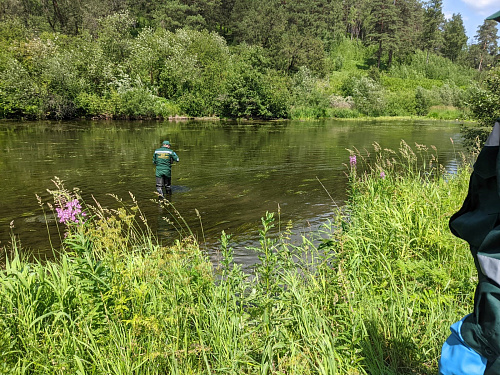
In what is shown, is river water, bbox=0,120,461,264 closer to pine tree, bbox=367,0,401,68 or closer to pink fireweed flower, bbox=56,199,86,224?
pink fireweed flower, bbox=56,199,86,224

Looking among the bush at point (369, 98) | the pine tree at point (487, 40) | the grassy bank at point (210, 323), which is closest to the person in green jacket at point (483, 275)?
the grassy bank at point (210, 323)

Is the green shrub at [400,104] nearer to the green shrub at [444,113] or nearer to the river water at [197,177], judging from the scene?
the green shrub at [444,113]

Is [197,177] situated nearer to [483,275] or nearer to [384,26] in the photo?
Result: [483,275]

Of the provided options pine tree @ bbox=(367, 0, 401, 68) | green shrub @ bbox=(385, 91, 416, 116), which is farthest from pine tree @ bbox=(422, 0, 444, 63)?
green shrub @ bbox=(385, 91, 416, 116)

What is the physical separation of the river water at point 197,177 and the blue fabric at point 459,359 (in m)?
3.72

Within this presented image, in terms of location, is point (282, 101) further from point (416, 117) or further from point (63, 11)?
point (63, 11)

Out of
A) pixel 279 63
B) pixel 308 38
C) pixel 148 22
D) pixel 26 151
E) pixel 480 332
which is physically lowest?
pixel 26 151

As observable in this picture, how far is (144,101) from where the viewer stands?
4019 centimetres

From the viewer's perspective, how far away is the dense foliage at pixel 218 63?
129 ft

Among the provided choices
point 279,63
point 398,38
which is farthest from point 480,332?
point 398,38

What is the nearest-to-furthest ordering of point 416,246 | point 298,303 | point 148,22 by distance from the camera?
point 298,303 < point 416,246 < point 148,22

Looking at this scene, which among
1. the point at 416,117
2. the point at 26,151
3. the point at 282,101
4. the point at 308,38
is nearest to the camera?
the point at 26,151

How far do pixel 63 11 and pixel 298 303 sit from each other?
8709 cm

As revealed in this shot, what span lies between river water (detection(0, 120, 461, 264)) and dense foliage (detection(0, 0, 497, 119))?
1072 centimetres
